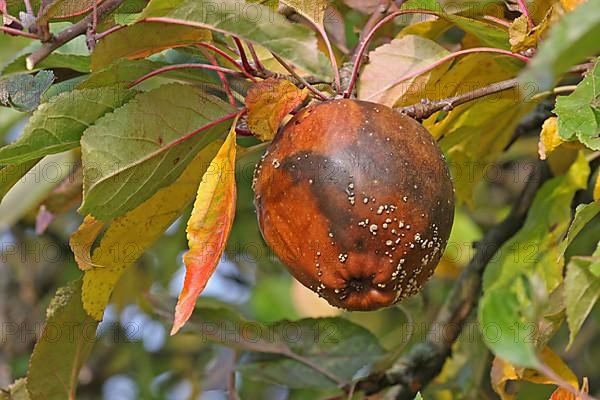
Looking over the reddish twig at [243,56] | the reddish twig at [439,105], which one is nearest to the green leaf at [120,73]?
the reddish twig at [243,56]

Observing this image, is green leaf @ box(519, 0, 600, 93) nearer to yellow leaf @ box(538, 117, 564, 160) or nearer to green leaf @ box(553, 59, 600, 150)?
green leaf @ box(553, 59, 600, 150)

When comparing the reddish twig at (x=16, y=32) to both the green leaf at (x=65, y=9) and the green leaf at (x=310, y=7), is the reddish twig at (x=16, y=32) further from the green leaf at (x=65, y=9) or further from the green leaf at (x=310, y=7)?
the green leaf at (x=310, y=7)

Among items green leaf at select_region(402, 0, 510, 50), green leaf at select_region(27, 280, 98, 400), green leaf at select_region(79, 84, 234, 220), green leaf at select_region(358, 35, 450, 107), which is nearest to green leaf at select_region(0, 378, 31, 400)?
green leaf at select_region(27, 280, 98, 400)

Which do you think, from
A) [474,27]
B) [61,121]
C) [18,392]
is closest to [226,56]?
[61,121]

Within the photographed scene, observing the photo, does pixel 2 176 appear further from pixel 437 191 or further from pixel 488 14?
pixel 488 14

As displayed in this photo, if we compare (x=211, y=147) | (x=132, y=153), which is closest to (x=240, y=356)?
(x=211, y=147)

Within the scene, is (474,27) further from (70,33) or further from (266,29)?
(70,33)
